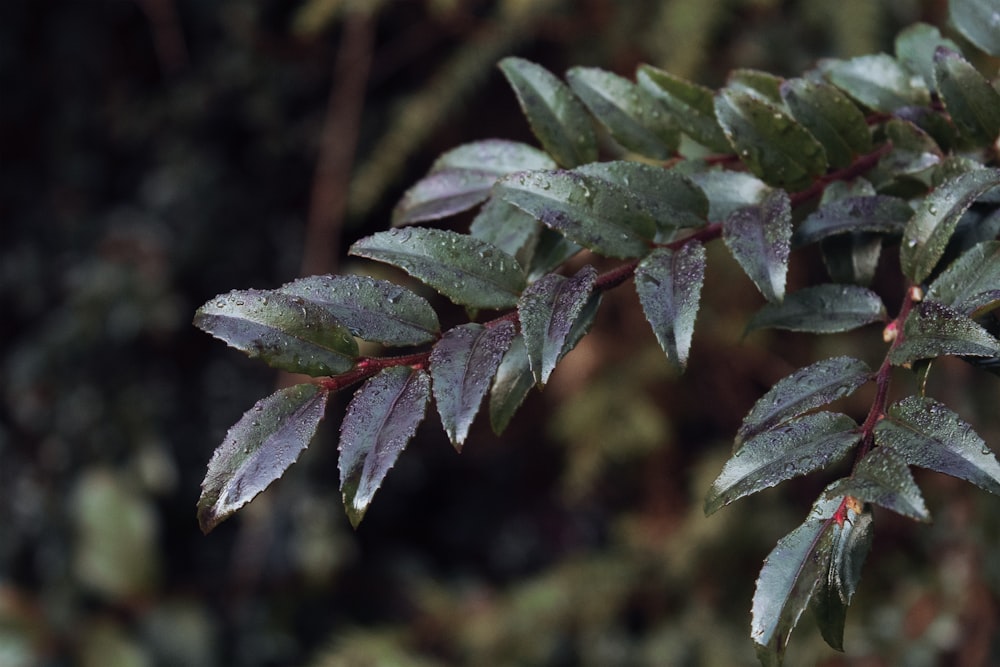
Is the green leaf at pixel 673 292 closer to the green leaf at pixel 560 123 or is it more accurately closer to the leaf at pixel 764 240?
the leaf at pixel 764 240

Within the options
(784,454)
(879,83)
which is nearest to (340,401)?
(879,83)

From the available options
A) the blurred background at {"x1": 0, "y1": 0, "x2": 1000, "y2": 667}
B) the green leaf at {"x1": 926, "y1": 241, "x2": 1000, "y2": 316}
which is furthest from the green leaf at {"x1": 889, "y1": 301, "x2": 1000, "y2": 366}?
the blurred background at {"x1": 0, "y1": 0, "x2": 1000, "y2": 667}

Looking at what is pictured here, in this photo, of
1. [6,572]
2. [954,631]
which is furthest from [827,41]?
[6,572]

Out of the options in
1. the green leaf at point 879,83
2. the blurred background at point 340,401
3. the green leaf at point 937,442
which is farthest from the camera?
the blurred background at point 340,401

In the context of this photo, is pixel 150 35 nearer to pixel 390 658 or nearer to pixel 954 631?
pixel 390 658

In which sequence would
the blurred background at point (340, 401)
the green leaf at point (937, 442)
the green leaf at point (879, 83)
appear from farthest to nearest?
1. the blurred background at point (340, 401)
2. the green leaf at point (879, 83)
3. the green leaf at point (937, 442)

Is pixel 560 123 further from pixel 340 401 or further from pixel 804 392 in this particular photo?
pixel 340 401

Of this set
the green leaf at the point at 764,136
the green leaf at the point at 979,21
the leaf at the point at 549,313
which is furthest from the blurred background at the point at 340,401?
the leaf at the point at 549,313
